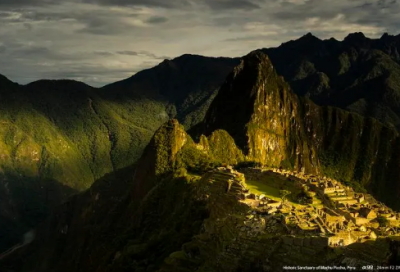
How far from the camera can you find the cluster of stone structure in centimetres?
4113

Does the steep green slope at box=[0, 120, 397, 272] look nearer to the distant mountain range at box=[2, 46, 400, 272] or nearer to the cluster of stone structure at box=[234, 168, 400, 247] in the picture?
the distant mountain range at box=[2, 46, 400, 272]

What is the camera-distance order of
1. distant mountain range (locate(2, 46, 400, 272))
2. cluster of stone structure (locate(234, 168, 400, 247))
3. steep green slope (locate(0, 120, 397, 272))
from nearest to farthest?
steep green slope (locate(0, 120, 397, 272))
distant mountain range (locate(2, 46, 400, 272))
cluster of stone structure (locate(234, 168, 400, 247))

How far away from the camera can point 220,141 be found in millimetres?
135625

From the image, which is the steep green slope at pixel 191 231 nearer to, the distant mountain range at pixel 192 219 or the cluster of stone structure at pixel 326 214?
the distant mountain range at pixel 192 219

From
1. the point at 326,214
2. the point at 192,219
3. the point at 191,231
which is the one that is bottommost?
the point at 191,231

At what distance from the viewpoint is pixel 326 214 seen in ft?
176

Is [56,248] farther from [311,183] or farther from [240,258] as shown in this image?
[240,258]

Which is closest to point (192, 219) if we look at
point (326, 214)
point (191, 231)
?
point (191, 231)

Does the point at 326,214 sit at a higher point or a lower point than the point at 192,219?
higher

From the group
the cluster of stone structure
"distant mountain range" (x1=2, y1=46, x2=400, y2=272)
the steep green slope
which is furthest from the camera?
the cluster of stone structure

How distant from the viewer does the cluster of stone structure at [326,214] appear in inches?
1619

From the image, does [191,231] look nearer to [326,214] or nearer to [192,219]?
[192,219]

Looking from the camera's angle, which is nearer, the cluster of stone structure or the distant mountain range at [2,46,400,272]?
the distant mountain range at [2,46,400,272]

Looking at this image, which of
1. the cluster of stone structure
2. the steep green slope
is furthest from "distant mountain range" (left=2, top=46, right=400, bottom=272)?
the cluster of stone structure
